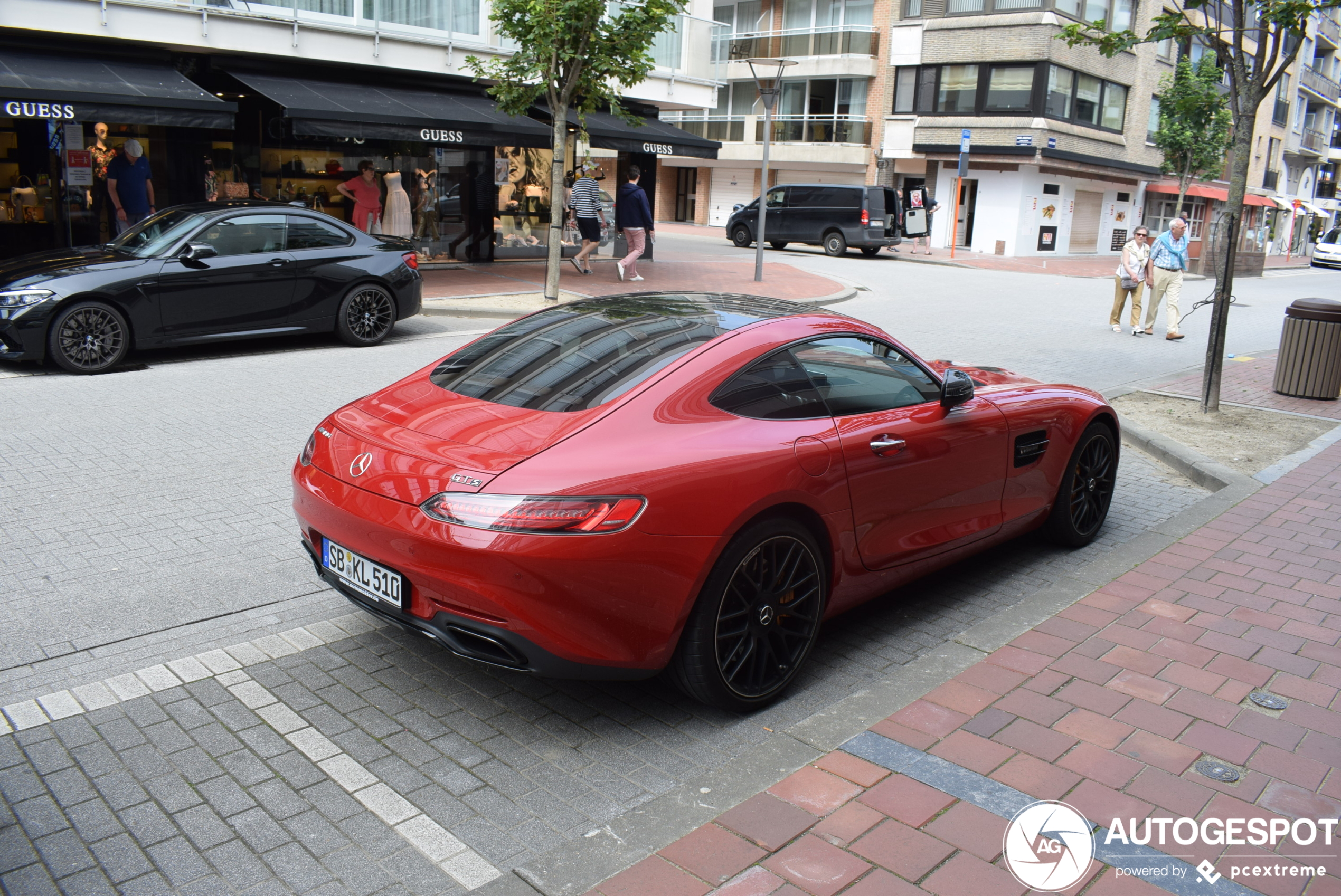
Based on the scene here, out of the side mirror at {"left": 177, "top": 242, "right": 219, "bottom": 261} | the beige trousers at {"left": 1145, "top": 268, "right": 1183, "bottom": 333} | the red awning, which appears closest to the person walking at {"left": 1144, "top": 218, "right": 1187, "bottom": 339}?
the beige trousers at {"left": 1145, "top": 268, "right": 1183, "bottom": 333}

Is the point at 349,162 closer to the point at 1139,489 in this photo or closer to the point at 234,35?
the point at 234,35

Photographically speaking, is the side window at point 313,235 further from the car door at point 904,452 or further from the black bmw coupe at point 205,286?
the car door at point 904,452

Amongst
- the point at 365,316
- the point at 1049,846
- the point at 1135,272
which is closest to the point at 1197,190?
the point at 1135,272

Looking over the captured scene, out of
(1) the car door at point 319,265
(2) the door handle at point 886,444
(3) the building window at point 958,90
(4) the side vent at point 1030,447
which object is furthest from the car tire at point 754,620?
(3) the building window at point 958,90

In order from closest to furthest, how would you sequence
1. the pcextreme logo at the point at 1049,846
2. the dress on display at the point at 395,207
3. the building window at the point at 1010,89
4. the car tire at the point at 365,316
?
the pcextreme logo at the point at 1049,846
the car tire at the point at 365,316
the dress on display at the point at 395,207
the building window at the point at 1010,89

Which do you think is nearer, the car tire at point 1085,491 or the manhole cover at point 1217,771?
the manhole cover at point 1217,771

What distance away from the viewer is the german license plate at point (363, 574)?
11.8 ft

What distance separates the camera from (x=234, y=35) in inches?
602

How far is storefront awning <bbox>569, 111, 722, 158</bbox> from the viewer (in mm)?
19547

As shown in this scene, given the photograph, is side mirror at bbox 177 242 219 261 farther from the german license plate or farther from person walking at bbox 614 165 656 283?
person walking at bbox 614 165 656 283

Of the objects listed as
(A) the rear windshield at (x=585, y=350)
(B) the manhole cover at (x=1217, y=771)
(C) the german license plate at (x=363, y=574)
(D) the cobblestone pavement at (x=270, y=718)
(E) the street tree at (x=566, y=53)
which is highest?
(E) the street tree at (x=566, y=53)

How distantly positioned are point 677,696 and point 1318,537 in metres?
4.16

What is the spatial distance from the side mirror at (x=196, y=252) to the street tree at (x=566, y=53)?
222 inches

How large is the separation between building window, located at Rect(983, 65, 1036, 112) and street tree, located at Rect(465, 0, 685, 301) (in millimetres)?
26470
